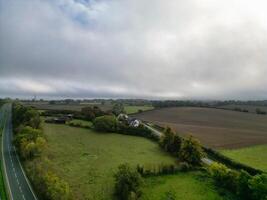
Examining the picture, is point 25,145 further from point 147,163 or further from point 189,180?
point 189,180

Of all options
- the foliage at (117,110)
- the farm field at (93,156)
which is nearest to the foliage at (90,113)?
the farm field at (93,156)

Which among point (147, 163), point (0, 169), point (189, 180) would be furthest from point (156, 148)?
point (0, 169)

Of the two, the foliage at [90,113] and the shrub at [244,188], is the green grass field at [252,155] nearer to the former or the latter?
the shrub at [244,188]

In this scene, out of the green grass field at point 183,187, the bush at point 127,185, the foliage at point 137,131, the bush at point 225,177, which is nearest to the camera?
the bush at point 127,185

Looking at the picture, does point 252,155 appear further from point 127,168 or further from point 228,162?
point 127,168

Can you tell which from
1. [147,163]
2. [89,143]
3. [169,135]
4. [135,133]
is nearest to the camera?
[147,163]

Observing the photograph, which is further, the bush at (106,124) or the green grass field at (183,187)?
the bush at (106,124)

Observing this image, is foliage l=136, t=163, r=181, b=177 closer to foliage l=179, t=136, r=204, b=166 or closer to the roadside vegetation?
the roadside vegetation

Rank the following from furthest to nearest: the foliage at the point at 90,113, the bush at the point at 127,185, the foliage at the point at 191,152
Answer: the foliage at the point at 90,113 → the foliage at the point at 191,152 → the bush at the point at 127,185
